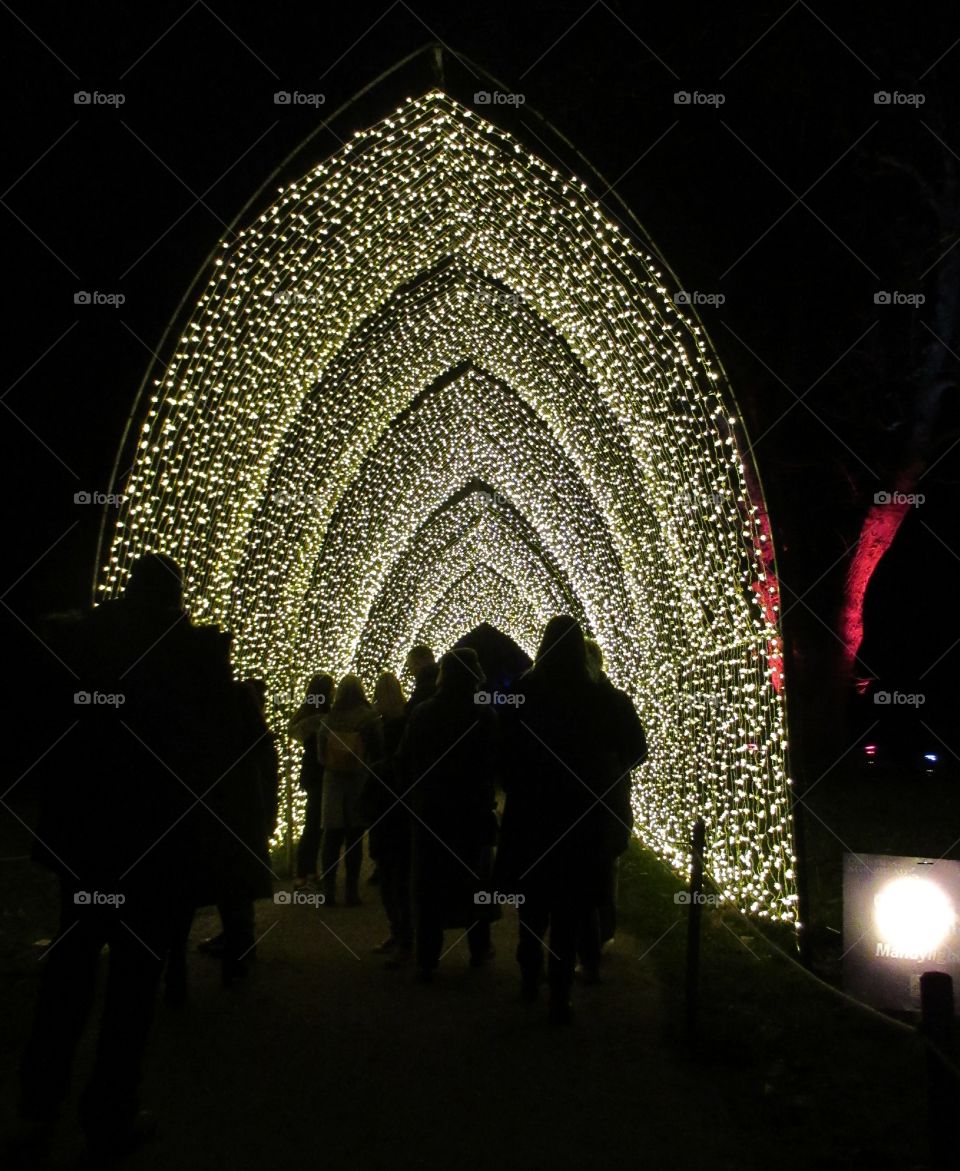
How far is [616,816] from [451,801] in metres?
0.92

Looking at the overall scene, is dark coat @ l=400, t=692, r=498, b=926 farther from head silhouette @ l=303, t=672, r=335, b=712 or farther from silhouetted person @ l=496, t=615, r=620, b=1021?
head silhouette @ l=303, t=672, r=335, b=712

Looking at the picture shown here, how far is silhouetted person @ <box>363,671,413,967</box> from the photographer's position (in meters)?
6.70

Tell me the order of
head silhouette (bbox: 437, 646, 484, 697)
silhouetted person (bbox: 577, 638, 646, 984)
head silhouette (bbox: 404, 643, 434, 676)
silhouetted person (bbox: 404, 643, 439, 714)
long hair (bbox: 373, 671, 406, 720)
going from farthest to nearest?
long hair (bbox: 373, 671, 406, 720) → head silhouette (bbox: 404, 643, 434, 676) → silhouetted person (bbox: 404, 643, 439, 714) → head silhouette (bbox: 437, 646, 484, 697) → silhouetted person (bbox: 577, 638, 646, 984)

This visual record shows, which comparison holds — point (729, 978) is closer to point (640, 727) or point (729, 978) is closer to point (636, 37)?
point (640, 727)

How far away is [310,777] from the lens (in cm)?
866

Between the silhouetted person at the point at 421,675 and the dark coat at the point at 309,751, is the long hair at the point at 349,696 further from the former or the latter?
the silhouetted person at the point at 421,675

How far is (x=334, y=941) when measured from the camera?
7195 mm

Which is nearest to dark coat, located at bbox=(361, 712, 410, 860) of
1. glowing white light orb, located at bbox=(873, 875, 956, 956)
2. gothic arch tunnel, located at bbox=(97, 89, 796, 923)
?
gothic arch tunnel, located at bbox=(97, 89, 796, 923)

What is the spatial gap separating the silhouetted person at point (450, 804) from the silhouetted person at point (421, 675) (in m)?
0.19

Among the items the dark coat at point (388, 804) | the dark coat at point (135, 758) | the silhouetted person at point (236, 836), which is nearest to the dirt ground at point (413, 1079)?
the silhouetted person at point (236, 836)

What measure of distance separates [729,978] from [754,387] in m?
9.52

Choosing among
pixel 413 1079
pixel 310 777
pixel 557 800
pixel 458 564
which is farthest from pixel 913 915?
pixel 458 564

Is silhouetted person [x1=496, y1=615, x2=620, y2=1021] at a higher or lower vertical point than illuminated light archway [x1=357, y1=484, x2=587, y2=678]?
lower

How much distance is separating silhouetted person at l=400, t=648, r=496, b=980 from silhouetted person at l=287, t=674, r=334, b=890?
2402 mm
